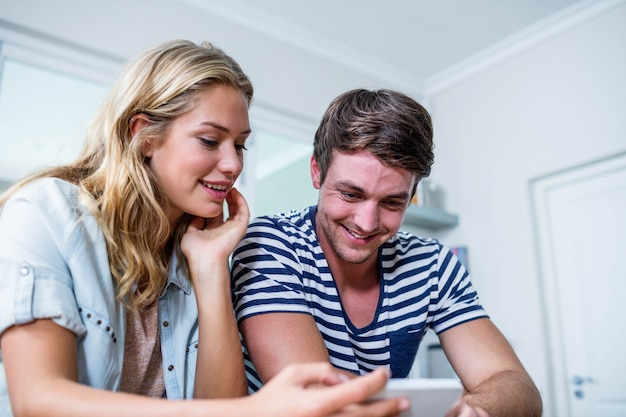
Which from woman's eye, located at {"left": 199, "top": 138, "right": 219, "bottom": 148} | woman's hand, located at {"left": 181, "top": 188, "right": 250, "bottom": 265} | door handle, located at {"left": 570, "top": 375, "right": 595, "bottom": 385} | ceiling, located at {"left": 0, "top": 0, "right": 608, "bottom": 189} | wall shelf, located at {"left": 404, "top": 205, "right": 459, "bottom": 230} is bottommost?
door handle, located at {"left": 570, "top": 375, "right": 595, "bottom": 385}

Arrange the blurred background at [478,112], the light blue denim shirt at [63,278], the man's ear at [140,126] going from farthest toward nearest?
the blurred background at [478,112] → the man's ear at [140,126] → the light blue denim shirt at [63,278]

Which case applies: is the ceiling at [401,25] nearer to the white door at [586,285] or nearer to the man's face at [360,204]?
the white door at [586,285]

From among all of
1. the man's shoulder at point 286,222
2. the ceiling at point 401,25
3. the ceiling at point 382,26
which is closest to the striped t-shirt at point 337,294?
the man's shoulder at point 286,222

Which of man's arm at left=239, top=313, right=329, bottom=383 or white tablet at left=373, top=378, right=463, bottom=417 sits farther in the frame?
man's arm at left=239, top=313, right=329, bottom=383

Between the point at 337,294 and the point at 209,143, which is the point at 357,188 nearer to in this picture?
the point at 337,294

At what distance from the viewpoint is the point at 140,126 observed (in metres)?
1.12

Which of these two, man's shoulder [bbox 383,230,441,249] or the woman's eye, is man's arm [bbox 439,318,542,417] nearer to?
man's shoulder [bbox 383,230,441,249]

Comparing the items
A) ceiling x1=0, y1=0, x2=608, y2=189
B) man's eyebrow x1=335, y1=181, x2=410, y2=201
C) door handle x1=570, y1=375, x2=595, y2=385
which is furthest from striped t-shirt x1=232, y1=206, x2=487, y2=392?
door handle x1=570, y1=375, x2=595, y2=385

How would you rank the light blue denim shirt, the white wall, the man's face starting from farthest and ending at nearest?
1. the white wall
2. the man's face
3. the light blue denim shirt

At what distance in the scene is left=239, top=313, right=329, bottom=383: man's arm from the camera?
3.33 feet

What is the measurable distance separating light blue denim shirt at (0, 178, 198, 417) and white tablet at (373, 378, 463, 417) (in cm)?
49

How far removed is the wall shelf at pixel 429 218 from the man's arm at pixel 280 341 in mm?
2433

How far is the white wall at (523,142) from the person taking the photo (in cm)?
306

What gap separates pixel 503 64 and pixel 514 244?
119 centimetres
